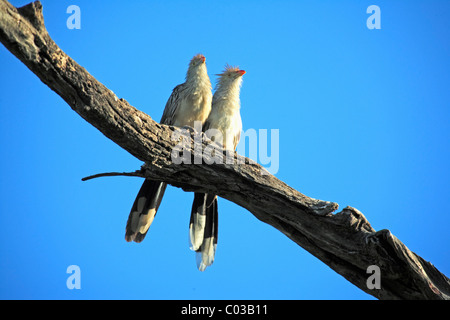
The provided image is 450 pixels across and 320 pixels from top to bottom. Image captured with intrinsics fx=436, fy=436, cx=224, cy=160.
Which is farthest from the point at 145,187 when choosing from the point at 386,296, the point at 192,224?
the point at 386,296

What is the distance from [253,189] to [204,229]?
1.39 metres

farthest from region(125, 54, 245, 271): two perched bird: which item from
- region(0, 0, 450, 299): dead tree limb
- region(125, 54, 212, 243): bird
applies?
region(0, 0, 450, 299): dead tree limb

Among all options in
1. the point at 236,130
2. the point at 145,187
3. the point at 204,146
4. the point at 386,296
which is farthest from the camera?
the point at 236,130

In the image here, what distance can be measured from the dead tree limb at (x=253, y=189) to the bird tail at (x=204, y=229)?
962 millimetres

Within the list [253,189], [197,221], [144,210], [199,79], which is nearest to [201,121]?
[199,79]

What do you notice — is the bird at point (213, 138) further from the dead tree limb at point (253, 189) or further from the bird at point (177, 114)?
the dead tree limb at point (253, 189)

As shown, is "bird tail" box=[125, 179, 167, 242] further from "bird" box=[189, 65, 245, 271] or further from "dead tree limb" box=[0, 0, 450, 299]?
"dead tree limb" box=[0, 0, 450, 299]

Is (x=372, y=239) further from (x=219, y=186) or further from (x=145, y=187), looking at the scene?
(x=145, y=187)

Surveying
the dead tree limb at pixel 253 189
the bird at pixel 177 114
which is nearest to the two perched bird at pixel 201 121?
the bird at pixel 177 114

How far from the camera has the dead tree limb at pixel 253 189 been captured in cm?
332

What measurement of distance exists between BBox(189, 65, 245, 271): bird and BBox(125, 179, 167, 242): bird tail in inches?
19.5
